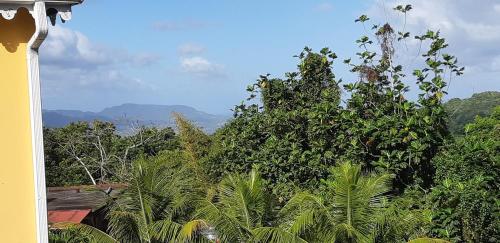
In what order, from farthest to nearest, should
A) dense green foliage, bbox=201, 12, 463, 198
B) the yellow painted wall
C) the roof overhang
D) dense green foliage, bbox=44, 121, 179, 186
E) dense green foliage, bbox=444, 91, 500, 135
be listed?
dense green foliage, bbox=444, 91, 500, 135 < dense green foliage, bbox=44, 121, 179, 186 < dense green foliage, bbox=201, 12, 463, 198 < the yellow painted wall < the roof overhang

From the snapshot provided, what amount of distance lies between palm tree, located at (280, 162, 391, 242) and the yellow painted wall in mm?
3580

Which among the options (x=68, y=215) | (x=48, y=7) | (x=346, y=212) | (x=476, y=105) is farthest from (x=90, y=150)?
(x=48, y=7)

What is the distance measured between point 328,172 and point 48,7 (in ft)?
24.6

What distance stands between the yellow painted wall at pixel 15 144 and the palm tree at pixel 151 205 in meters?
3.26

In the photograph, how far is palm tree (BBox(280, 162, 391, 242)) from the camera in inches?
292

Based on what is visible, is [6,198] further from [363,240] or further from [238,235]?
[363,240]

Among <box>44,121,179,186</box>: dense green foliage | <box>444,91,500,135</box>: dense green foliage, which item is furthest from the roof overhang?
<box>444,91,500,135</box>: dense green foliage

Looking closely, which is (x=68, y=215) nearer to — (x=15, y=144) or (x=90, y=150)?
(x=15, y=144)

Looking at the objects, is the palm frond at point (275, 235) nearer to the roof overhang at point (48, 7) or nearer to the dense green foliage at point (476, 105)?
the roof overhang at point (48, 7)

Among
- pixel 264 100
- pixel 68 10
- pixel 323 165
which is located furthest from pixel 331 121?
pixel 68 10

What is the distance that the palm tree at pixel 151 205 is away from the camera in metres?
8.07

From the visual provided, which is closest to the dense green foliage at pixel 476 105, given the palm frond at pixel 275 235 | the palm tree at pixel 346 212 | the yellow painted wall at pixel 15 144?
the palm tree at pixel 346 212

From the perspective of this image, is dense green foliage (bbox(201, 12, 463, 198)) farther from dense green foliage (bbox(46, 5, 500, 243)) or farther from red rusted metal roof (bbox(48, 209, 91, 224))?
red rusted metal roof (bbox(48, 209, 91, 224))

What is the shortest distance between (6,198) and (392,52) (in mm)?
8991
